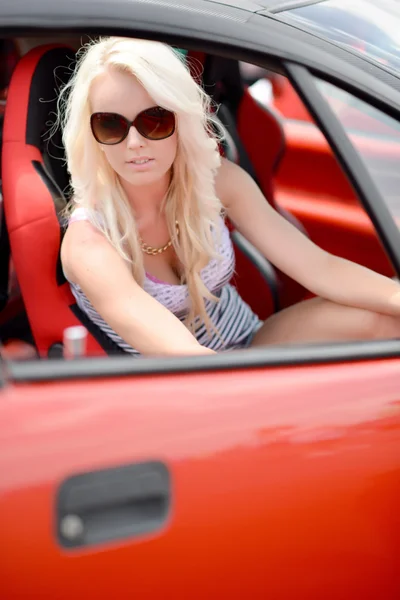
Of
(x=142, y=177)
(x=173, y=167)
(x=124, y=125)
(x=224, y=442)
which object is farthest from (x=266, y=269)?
(x=224, y=442)

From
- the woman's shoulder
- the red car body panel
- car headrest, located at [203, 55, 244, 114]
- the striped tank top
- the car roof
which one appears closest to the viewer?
the red car body panel

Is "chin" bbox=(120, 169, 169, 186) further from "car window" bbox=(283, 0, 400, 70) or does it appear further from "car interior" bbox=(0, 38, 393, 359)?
"car window" bbox=(283, 0, 400, 70)

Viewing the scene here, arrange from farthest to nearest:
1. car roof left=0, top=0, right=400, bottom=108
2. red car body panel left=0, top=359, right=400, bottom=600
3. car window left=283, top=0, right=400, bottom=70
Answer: car window left=283, top=0, right=400, bottom=70 < car roof left=0, top=0, right=400, bottom=108 < red car body panel left=0, top=359, right=400, bottom=600

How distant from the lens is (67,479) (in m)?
0.95

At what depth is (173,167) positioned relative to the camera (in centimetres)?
170

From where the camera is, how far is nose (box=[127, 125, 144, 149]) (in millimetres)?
1458

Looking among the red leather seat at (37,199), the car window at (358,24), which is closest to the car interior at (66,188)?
the red leather seat at (37,199)

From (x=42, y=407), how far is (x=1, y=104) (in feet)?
4.40

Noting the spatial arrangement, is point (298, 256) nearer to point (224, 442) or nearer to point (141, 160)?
point (141, 160)

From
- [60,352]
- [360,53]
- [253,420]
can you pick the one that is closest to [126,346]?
[60,352]

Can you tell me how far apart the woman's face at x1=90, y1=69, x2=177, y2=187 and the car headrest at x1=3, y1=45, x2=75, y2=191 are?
287 mm

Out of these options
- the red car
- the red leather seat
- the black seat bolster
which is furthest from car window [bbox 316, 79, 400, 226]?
the black seat bolster

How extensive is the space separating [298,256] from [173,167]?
37 cm

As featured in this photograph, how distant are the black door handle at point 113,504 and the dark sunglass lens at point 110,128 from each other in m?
0.72
